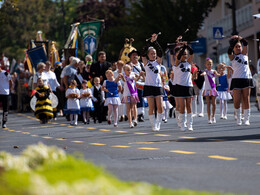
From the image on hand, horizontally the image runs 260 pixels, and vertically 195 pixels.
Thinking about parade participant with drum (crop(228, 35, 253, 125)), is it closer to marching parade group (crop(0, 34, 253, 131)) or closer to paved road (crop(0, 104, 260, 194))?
marching parade group (crop(0, 34, 253, 131))

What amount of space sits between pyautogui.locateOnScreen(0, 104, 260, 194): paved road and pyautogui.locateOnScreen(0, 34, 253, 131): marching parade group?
0.75 metres

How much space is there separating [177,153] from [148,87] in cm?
630

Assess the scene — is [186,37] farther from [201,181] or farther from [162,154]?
[201,181]

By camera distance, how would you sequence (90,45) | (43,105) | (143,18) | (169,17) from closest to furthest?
(43,105) → (90,45) → (169,17) → (143,18)

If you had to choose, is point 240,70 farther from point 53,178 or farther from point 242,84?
point 53,178

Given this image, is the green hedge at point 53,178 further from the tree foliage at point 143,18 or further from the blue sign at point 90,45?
the tree foliage at point 143,18

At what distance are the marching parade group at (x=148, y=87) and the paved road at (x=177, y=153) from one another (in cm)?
75

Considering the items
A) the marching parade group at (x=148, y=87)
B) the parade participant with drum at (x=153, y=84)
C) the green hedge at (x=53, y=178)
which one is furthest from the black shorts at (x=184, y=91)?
the green hedge at (x=53, y=178)

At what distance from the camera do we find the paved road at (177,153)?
8194mm

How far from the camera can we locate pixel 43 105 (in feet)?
77.0

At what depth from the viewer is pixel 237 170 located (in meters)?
9.00

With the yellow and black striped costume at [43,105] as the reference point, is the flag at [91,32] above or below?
above

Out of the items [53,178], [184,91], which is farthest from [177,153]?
[53,178]

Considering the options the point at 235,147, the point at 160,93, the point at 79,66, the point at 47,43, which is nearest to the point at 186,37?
the point at 47,43
